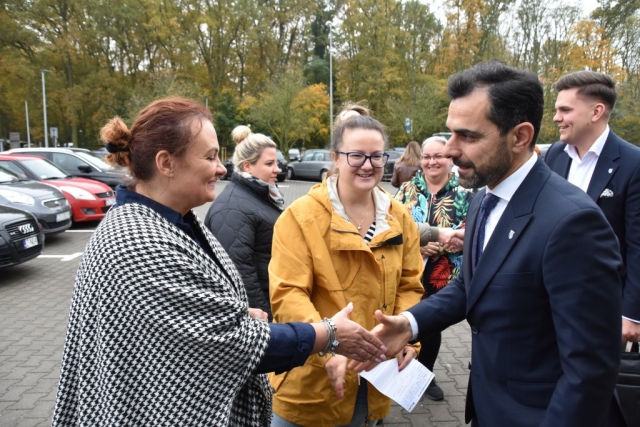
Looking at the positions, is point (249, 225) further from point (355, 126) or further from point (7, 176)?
point (7, 176)

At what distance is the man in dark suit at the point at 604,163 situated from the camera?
306 cm

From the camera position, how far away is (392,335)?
7.47 ft

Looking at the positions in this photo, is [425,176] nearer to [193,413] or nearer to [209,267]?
[209,267]

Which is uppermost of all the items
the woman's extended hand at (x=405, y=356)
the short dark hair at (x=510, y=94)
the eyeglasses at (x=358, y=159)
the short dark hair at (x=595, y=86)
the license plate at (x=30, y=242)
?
the short dark hair at (x=595, y=86)

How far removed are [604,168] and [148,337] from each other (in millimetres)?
2998

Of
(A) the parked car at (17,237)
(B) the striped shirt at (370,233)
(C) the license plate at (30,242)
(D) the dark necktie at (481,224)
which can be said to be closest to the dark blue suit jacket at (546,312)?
(D) the dark necktie at (481,224)

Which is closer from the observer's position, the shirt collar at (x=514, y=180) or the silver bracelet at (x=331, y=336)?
the shirt collar at (x=514, y=180)

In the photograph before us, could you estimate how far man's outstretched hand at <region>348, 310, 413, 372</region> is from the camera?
2.23 metres

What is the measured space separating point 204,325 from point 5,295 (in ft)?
22.7

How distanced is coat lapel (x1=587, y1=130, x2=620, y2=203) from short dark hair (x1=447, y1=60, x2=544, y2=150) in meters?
1.69

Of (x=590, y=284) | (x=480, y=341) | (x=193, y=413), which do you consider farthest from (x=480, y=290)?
(x=193, y=413)

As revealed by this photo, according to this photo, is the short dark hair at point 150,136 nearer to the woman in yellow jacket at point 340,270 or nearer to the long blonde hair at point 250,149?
the woman in yellow jacket at point 340,270

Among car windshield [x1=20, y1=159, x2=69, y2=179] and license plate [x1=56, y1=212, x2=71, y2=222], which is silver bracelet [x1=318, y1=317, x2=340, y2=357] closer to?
license plate [x1=56, y1=212, x2=71, y2=222]

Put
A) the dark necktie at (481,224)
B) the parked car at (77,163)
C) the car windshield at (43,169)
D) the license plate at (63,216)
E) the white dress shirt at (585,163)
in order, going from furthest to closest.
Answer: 1. the parked car at (77,163)
2. the car windshield at (43,169)
3. the license plate at (63,216)
4. the white dress shirt at (585,163)
5. the dark necktie at (481,224)
